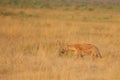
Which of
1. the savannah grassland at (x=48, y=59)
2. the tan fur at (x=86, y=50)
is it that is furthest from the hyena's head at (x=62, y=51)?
the tan fur at (x=86, y=50)

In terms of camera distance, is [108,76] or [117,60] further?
[117,60]

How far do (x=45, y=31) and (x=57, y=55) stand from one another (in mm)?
6872

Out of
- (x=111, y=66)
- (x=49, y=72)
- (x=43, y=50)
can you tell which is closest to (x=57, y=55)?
(x=43, y=50)

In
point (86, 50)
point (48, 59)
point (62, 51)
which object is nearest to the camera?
point (48, 59)

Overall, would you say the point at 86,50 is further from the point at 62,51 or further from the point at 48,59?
the point at 48,59

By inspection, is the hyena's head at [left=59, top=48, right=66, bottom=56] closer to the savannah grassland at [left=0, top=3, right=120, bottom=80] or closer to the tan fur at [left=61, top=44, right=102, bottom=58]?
the savannah grassland at [left=0, top=3, right=120, bottom=80]

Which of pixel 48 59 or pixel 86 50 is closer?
pixel 48 59

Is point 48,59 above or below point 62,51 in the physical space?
below

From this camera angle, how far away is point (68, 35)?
19.5 metres

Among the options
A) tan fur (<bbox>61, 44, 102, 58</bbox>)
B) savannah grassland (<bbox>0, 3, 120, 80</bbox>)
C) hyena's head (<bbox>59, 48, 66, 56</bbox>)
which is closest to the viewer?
savannah grassland (<bbox>0, 3, 120, 80</bbox>)

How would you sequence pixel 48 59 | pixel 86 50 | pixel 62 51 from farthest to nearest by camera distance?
pixel 62 51 → pixel 86 50 → pixel 48 59

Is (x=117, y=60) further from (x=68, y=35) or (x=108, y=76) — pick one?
(x=68, y=35)

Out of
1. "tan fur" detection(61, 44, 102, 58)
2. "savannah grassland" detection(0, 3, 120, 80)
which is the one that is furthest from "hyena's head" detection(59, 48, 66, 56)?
"tan fur" detection(61, 44, 102, 58)

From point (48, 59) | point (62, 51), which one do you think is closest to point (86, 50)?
point (62, 51)
